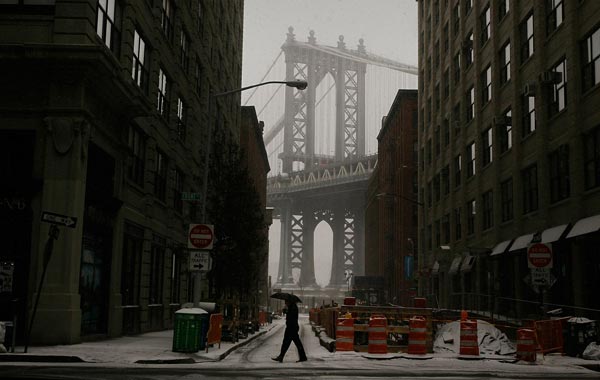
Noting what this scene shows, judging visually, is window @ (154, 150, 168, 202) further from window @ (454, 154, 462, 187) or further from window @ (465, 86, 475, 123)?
window @ (454, 154, 462, 187)

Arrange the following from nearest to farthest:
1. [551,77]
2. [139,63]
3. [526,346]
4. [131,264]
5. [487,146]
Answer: [526,346] < [131,264] < [139,63] < [551,77] < [487,146]

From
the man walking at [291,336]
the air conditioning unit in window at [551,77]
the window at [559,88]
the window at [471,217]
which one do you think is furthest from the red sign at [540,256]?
the window at [471,217]

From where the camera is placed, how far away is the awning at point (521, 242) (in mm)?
32628

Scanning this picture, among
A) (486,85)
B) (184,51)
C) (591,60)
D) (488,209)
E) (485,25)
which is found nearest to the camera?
(591,60)

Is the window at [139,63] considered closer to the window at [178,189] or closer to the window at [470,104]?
the window at [178,189]

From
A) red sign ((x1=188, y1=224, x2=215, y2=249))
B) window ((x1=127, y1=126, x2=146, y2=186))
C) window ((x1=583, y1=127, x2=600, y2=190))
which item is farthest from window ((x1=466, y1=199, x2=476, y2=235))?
red sign ((x1=188, y1=224, x2=215, y2=249))

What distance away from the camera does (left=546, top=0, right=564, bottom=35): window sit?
1239 inches

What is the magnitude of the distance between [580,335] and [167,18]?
21.5 meters

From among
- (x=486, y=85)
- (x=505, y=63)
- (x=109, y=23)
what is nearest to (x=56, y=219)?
(x=109, y=23)

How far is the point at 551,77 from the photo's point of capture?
31.2 meters

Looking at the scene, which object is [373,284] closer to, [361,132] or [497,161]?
[497,161]

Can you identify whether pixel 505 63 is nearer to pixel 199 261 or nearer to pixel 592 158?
pixel 592 158

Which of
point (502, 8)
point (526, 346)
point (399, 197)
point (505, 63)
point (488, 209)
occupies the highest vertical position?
point (502, 8)

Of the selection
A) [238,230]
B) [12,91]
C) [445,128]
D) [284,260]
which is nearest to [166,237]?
[238,230]
